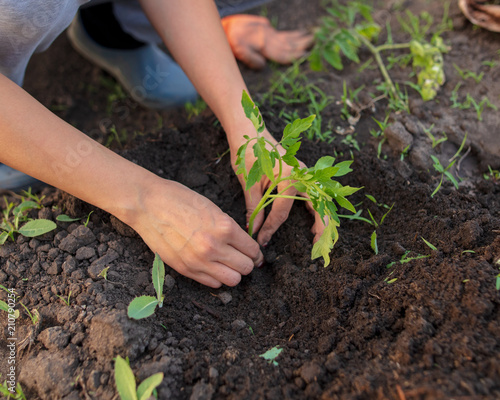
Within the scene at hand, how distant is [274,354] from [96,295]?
2.28 feet

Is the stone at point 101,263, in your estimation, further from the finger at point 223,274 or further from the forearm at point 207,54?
the forearm at point 207,54

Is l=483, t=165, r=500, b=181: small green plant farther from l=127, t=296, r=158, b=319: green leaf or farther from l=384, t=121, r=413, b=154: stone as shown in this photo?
l=127, t=296, r=158, b=319: green leaf

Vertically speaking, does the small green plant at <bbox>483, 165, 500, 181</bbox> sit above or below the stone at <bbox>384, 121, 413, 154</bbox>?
below

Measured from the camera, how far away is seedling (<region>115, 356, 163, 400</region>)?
129cm

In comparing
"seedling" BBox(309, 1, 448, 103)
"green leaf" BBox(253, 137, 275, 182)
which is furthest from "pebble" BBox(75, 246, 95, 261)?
"seedling" BBox(309, 1, 448, 103)

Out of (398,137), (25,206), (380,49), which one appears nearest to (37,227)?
(25,206)

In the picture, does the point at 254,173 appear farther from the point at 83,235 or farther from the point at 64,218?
the point at 64,218

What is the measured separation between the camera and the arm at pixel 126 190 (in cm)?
155

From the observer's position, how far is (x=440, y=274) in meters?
1.50

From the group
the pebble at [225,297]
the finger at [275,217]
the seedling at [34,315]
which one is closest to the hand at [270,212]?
the finger at [275,217]

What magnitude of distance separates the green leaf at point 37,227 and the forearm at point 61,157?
278 mm

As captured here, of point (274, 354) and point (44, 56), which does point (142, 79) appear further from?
point (274, 354)

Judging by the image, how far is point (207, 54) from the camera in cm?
200

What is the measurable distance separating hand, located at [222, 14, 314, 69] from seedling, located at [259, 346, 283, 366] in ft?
6.90
